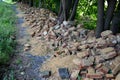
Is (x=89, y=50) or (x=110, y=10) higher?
(x=110, y=10)

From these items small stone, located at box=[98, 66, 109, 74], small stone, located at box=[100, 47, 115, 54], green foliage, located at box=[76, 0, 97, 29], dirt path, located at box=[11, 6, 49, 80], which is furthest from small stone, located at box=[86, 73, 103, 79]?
green foliage, located at box=[76, 0, 97, 29]

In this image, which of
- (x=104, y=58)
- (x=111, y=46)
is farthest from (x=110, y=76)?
(x=111, y=46)

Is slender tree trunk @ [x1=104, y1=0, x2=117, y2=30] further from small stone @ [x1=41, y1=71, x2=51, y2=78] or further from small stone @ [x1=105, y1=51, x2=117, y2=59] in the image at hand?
small stone @ [x1=41, y1=71, x2=51, y2=78]

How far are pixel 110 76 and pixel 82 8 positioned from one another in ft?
35.1

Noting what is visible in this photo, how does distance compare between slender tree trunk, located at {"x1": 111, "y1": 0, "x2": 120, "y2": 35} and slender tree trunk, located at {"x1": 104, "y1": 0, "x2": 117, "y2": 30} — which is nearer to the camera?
slender tree trunk, located at {"x1": 104, "y1": 0, "x2": 117, "y2": 30}

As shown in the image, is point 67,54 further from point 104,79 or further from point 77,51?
point 104,79

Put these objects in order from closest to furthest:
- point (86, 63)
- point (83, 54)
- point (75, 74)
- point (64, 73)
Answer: point (75, 74) → point (86, 63) → point (64, 73) → point (83, 54)

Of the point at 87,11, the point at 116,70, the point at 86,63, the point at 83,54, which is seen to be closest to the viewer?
the point at 116,70

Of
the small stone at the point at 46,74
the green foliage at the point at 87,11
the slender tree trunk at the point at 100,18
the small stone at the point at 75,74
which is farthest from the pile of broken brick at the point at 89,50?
the green foliage at the point at 87,11

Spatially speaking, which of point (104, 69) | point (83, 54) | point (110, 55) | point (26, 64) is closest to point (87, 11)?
point (26, 64)

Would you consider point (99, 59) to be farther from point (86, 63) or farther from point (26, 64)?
point (26, 64)

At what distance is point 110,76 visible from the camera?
17.0 ft

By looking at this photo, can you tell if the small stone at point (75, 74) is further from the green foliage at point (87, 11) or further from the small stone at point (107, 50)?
the green foliage at point (87, 11)

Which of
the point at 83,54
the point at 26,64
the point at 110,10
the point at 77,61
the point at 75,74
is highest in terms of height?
the point at 110,10
